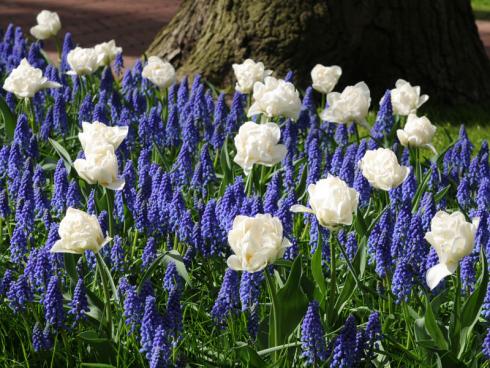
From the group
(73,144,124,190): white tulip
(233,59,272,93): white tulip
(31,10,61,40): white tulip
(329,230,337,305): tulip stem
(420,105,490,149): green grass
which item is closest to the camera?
(329,230,337,305): tulip stem

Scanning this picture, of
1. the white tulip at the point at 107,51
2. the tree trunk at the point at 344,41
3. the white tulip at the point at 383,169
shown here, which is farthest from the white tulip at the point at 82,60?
the white tulip at the point at 383,169

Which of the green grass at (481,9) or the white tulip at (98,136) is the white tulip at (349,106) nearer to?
the white tulip at (98,136)

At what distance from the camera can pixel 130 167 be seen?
13.1 feet

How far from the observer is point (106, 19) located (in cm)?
1002

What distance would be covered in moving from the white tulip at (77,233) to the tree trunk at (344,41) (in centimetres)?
355

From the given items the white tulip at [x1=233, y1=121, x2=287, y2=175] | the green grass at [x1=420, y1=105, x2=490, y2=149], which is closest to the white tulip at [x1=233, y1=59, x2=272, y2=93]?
the white tulip at [x1=233, y1=121, x2=287, y2=175]

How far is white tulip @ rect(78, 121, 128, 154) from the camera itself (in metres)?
3.21

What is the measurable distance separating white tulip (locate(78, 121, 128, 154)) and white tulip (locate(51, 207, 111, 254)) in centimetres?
39

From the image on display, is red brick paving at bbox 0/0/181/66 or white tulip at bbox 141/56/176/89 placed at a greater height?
white tulip at bbox 141/56/176/89

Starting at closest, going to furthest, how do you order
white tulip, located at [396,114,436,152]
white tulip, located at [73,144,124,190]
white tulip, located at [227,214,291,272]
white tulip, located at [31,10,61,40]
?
white tulip, located at [227,214,291,272] < white tulip, located at [73,144,124,190] < white tulip, located at [396,114,436,152] < white tulip, located at [31,10,61,40]

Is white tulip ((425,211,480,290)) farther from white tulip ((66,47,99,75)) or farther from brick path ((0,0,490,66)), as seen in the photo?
brick path ((0,0,490,66))

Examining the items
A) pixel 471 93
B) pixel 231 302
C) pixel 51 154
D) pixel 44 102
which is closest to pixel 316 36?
pixel 471 93

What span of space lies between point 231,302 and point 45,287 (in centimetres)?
63

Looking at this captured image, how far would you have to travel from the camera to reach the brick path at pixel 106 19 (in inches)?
363
